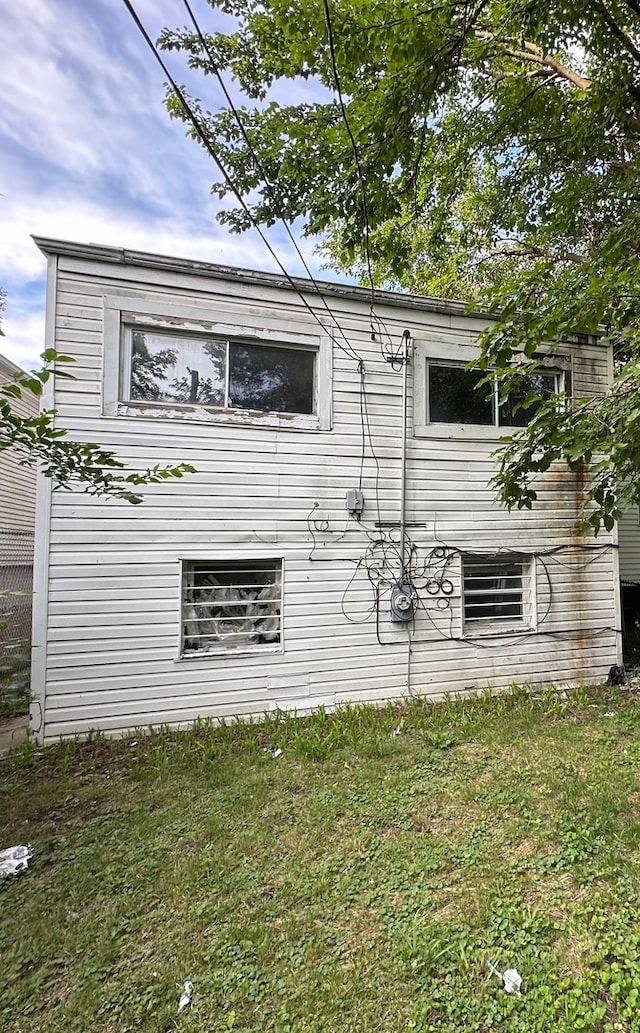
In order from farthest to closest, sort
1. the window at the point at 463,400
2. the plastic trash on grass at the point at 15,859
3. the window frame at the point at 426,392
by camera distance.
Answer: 1. the window at the point at 463,400
2. the window frame at the point at 426,392
3. the plastic trash on grass at the point at 15,859

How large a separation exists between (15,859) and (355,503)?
3.91 m

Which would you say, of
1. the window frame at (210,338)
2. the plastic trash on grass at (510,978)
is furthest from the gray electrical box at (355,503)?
the plastic trash on grass at (510,978)

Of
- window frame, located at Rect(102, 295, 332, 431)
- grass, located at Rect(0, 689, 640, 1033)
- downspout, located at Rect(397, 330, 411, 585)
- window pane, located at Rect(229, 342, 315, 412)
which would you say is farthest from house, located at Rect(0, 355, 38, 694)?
downspout, located at Rect(397, 330, 411, 585)

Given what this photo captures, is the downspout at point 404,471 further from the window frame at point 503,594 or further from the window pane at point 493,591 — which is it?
the window pane at point 493,591

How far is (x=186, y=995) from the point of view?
1.88 meters

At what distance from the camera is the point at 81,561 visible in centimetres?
429

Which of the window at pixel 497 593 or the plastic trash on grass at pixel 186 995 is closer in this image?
the plastic trash on grass at pixel 186 995

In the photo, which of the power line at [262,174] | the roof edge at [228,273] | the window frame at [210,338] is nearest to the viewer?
the power line at [262,174]

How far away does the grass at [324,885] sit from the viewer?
1.83m

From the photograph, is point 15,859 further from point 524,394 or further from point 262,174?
point 524,394

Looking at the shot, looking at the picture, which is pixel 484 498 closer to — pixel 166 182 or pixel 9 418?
pixel 9 418

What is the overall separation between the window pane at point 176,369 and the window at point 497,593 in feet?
11.8

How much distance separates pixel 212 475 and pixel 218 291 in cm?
192

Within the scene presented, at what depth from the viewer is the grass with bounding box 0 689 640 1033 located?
6.00 feet
